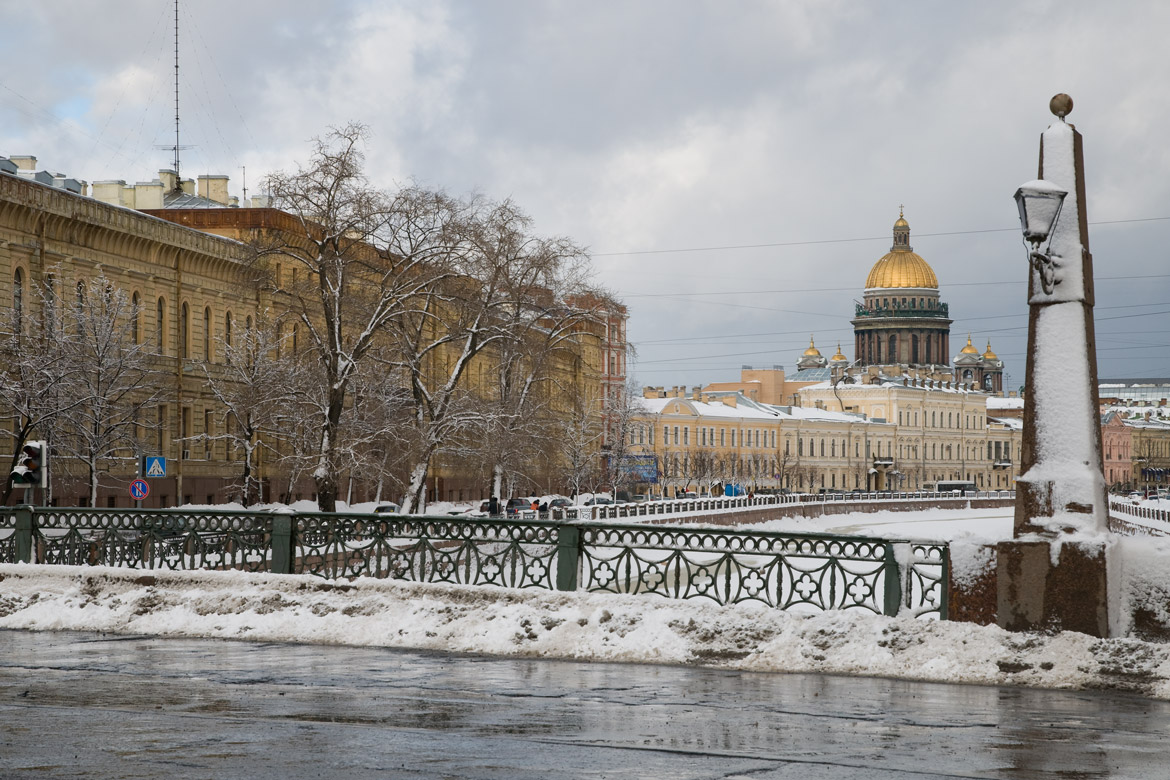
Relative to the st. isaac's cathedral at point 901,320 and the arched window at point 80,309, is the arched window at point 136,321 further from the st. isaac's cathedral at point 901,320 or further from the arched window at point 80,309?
the st. isaac's cathedral at point 901,320

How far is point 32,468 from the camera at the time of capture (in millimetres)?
20562

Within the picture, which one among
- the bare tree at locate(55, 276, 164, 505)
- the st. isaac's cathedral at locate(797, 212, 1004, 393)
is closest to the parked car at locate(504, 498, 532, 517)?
the bare tree at locate(55, 276, 164, 505)

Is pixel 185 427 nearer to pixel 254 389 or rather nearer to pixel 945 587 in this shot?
pixel 254 389

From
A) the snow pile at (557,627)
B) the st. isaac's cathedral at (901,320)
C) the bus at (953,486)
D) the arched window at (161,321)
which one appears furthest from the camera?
the st. isaac's cathedral at (901,320)

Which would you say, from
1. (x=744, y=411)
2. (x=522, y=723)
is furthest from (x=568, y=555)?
(x=744, y=411)

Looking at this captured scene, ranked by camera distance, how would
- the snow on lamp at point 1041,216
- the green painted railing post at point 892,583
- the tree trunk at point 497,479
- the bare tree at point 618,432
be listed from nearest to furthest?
the snow on lamp at point 1041,216 → the green painted railing post at point 892,583 → the tree trunk at point 497,479 → the bare tree at point 618,432

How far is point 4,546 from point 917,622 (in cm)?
1113

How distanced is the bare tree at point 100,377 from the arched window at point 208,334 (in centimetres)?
626

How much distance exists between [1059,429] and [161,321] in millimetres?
40528

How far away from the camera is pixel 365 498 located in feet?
193

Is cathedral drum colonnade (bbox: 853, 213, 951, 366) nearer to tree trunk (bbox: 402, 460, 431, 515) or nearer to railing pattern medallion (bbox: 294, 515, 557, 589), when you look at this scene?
tree trunk (bbox: 402, 460, 431, 515)

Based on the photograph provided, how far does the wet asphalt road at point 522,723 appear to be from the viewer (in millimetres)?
8375

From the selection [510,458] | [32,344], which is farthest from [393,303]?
[32,344]

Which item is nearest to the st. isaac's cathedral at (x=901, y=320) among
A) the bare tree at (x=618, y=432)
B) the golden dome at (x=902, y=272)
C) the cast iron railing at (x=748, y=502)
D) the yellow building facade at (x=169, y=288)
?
the golden dome at (x=902, y=272)
